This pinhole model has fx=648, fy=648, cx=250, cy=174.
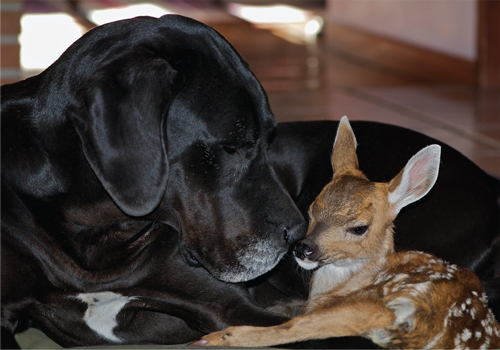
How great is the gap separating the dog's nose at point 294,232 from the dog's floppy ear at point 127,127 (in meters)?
0.41

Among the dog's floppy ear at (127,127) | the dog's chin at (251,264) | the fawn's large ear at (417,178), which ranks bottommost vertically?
the dog's chin at (251,264)

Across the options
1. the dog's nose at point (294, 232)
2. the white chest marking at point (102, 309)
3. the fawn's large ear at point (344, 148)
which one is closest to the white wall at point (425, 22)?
the fawn's large ear at point (344, 148)

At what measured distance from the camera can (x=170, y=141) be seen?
1.87m

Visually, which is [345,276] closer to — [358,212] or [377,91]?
[358,212]

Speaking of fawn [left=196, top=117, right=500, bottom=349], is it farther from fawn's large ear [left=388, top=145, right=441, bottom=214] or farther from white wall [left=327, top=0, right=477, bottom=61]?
white wall [left=327, top=0, right=477, bottom=61]

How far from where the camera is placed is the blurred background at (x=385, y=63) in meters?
5.43

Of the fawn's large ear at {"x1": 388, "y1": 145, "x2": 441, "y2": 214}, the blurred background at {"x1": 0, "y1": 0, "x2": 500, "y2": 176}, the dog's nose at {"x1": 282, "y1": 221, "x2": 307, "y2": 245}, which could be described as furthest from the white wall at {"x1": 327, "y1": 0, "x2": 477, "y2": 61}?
the dog's nose at {"x1": 282, "y1": 221, "x2": 307, "y2": 245}

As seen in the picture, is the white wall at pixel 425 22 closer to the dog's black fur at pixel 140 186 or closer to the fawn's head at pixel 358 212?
the fawn's head at pixel 358 212

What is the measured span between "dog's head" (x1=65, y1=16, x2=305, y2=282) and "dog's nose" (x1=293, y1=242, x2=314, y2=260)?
0.05 meters

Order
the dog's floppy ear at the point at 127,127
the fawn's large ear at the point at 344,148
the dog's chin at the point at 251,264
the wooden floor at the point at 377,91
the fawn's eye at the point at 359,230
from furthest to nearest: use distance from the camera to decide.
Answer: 1. the wooden floor at the point at 377,91
2. the fawn's large ear at the point at 344,148
3. the fawn's eye at the point at 359,230
4. the dog's chin at the point at 251,264
5. the dog's floppy ear at the point at 127,127

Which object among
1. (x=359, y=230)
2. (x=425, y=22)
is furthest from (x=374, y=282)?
(x=425, y=22)

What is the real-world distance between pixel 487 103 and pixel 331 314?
4779mm

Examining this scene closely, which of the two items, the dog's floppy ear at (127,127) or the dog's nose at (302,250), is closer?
the dog's floppy ear at (127,127)

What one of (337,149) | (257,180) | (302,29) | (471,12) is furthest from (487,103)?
(302,29)
